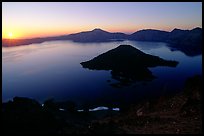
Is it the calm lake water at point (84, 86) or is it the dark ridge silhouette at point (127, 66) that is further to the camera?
the dark ridge silhouette at point (127, 66)

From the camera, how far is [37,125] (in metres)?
18.8

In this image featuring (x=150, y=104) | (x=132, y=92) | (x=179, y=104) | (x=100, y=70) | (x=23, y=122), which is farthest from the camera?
(x=100, y=70)

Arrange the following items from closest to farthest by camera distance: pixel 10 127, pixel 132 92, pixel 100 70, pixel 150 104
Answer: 1. pixel 10 127
2. pixel 150 104
3. pixel 132 92
4. pixel 100 70

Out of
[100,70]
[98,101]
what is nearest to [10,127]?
[98,101]

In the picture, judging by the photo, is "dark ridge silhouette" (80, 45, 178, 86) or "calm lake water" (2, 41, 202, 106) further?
"dark ridge silhouette" (80, 45, 178, 86)

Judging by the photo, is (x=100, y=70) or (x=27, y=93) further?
(x=100, y=70)

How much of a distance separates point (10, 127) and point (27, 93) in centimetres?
12110

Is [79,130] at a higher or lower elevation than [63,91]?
higher

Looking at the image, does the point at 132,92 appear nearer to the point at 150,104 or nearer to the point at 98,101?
the point at 98,101

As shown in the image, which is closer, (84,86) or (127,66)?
(84,86)

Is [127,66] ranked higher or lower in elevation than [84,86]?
higher

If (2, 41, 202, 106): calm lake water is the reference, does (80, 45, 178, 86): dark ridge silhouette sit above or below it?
above

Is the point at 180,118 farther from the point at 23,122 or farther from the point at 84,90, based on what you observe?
the point at 84,90

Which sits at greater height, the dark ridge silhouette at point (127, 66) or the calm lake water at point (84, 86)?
the dark ridge silhouette at point (127, 66)
